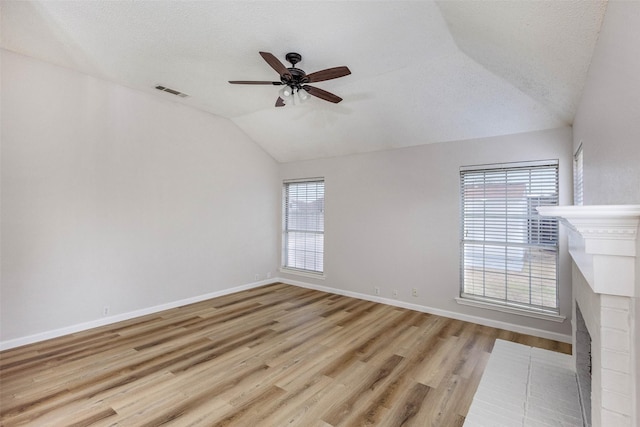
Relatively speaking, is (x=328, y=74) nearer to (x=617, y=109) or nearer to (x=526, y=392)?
(x=617, y=109)

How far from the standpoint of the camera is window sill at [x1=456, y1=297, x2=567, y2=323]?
3391 millimetres

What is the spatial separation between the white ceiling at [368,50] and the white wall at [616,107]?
0.23 meters

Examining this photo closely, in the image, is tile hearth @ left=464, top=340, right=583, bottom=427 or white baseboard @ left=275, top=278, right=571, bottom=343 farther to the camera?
white baseboard @ left=275, top=278, right=571, bottom=343

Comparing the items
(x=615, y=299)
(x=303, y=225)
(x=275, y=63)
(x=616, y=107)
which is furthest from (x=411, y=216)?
(x=615, y=299)

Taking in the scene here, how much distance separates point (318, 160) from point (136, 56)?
3.21 metres

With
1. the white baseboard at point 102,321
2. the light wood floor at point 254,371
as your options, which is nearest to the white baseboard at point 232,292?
the white baseboard at point 102,321

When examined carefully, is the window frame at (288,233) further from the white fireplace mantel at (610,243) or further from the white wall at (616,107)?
the white fireplace mantel at (610,243)

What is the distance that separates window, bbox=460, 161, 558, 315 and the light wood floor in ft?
1.72

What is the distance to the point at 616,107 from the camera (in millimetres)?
1412

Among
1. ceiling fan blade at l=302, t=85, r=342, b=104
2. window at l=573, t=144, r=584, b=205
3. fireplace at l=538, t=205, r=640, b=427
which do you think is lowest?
fireplace at l=538, t=205, r=640, b=427

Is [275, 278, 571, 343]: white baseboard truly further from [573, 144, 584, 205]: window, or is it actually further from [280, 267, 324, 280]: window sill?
[573, 144, 584, 205]: window

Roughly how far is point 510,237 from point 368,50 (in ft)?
9.53

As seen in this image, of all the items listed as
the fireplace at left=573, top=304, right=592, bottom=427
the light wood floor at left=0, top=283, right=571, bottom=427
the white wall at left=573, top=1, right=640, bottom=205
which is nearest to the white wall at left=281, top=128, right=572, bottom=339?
the light wood floor at left=0, top=283, right=571, bottom=427

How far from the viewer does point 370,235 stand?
4.92 metres
